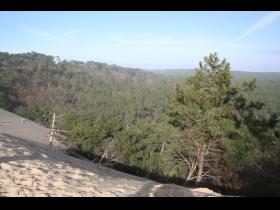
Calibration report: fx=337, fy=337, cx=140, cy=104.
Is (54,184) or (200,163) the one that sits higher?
(54,184)

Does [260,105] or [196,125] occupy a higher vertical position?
[260,105]

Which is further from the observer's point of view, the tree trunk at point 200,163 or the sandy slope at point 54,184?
the tree trunk at point 200,163

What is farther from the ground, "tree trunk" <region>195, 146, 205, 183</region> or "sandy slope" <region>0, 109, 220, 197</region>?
"sandy slope" <region>0, 109, 220, 197</region>

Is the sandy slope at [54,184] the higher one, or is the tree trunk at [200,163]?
the sandy slope at [54,184]

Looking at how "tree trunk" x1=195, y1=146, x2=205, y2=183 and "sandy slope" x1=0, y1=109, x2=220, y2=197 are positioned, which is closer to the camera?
"sandy slope" x1=0, y1=109, x2=220, y2=197

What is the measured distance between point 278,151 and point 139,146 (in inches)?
527

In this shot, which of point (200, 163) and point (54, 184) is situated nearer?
point (54, 184)

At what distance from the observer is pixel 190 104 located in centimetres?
1570
